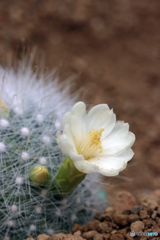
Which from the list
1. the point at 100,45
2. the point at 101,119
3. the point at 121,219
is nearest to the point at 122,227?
the point at 121,219

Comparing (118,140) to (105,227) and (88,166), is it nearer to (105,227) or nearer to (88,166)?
(88,166)

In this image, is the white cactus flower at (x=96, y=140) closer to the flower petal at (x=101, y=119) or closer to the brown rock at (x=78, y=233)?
the flower petal at (x=101, y=119)

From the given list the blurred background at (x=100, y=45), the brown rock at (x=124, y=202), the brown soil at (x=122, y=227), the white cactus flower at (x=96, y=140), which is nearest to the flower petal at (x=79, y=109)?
the white cactus flower at (x=96, y=140)

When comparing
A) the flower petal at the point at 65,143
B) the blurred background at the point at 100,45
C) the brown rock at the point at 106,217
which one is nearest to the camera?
the flower petal at the point at 65,143

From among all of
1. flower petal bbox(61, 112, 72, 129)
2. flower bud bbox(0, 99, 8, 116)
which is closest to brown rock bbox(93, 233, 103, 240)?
flower petal bbox(61, 112, 72, 129)

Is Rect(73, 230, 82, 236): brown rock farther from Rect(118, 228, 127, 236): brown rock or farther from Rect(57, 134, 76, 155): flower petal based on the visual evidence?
Rect(57, 134, 76, 155): flower petal
